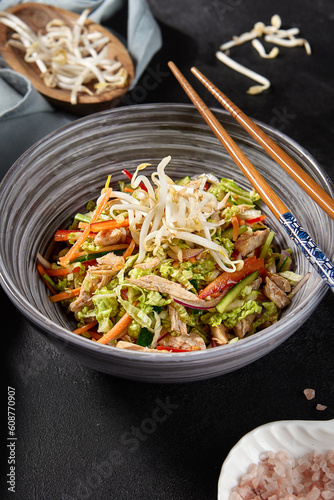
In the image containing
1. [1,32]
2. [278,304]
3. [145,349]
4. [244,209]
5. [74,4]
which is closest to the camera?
[145,349]

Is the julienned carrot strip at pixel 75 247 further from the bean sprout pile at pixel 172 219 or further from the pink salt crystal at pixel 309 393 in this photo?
the pink salt crystal at pixel 309 393

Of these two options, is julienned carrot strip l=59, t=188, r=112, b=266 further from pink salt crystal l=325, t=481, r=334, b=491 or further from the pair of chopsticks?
pink salt crystal l=325, t=481, r=334, b=491

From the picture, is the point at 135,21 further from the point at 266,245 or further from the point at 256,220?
the point at 266,245

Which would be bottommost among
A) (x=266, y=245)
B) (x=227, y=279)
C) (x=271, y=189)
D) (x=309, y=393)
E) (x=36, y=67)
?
(x=309, y=393)

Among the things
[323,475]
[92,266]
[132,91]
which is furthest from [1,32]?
[323,475]

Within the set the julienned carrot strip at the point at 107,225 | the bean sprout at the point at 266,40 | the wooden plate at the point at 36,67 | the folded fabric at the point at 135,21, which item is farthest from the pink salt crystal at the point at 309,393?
the bean sprout at the point at 266,40

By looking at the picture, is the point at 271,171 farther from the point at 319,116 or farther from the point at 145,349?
the point at 319,116

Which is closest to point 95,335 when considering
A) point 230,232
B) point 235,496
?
point 230,232
